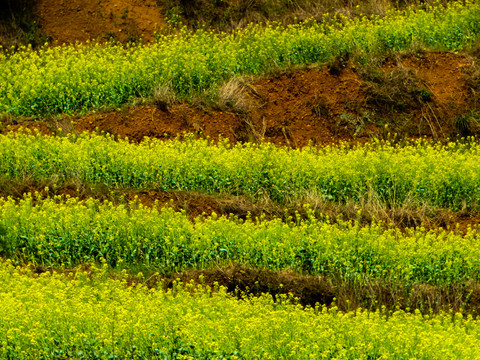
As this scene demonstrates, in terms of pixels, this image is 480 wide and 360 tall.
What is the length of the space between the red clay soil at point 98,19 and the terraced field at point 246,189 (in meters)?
0.10

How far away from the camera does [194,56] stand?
21156 mm

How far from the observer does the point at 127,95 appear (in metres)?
20.4

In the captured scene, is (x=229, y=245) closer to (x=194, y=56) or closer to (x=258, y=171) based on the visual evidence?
(x=258, y=171)

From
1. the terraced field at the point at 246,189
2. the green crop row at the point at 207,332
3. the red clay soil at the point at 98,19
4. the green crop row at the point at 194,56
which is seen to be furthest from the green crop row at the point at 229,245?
the red clay soil at the point at 98,19

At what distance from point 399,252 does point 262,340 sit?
3.56 meters

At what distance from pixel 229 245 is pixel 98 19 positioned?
35.4 feet

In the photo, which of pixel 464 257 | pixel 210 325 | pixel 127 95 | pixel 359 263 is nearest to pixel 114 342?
pixel 210 325

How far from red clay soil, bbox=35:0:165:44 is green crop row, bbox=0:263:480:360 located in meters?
11.8

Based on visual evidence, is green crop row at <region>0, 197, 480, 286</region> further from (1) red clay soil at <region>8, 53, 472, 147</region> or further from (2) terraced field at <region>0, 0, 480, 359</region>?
(1) red clay soil at <region>8, 53, 472, 147</region>

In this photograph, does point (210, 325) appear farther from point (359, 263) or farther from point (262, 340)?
point (359, 263)

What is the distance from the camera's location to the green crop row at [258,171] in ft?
55.7

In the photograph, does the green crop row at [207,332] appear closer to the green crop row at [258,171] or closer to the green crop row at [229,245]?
the green crop row at [229,245]

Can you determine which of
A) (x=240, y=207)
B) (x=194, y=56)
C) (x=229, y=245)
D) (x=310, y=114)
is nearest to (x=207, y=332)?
(x=229, y=245)

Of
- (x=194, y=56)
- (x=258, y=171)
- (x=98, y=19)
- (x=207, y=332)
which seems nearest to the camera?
(x=207, y=332)
